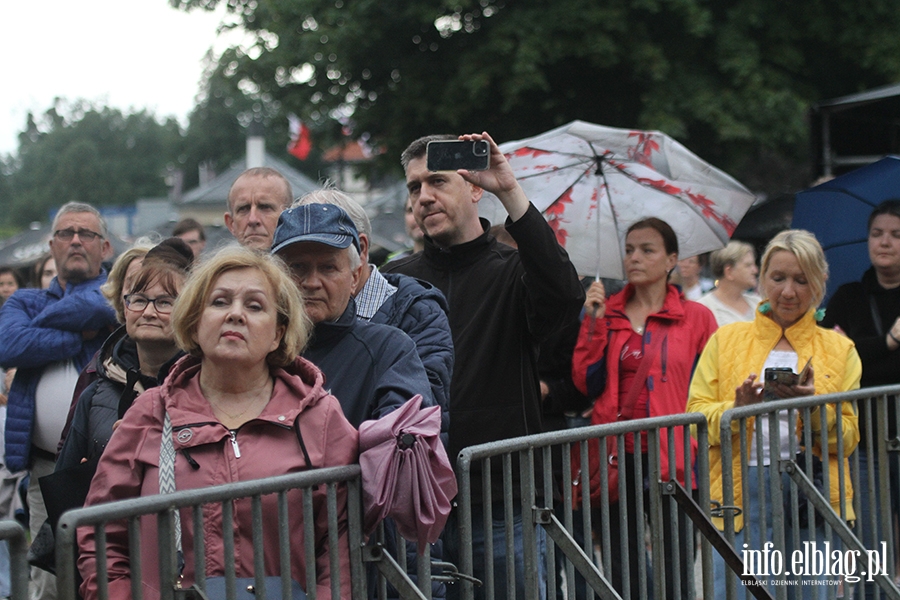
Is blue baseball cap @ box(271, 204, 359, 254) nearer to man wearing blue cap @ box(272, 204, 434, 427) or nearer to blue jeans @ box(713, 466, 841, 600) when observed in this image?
man wearing blue cap @ box(272, 204, 434, 427)

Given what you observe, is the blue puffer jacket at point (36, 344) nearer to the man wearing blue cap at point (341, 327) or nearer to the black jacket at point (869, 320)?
the man wearing blue cap at point (341, 327)

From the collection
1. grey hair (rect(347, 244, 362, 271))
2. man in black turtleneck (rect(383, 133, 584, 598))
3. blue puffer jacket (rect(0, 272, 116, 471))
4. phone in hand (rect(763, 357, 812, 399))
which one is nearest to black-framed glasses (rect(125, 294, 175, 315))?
grey hair (rect(347, 244, 362, 271))

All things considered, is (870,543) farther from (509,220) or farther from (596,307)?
(509,220)

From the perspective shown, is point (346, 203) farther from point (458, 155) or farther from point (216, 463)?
point (216, 463)

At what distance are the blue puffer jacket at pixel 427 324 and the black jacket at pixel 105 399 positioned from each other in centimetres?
72

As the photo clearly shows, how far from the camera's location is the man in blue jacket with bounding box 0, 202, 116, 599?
5.24 meters

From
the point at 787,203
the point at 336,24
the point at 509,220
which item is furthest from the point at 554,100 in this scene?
the point at 509,220

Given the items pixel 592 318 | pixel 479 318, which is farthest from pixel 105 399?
pixel 592 318

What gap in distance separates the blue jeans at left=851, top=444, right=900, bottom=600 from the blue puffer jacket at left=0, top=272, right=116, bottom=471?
3499mm

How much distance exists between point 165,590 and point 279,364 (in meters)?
0.70

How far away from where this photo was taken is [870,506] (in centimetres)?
482

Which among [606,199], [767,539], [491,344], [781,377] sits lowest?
[767,539]

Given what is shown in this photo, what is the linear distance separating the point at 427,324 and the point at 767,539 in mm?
1780

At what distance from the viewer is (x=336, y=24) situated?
18.7 meters
